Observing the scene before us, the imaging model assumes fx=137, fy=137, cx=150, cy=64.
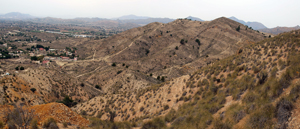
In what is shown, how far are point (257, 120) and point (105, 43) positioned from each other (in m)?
106

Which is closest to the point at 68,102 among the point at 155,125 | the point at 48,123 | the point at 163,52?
the point at 48,123

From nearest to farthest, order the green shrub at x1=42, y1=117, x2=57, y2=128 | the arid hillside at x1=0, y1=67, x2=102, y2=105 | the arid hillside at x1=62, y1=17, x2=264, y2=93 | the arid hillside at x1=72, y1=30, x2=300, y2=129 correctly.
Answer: the arid hillside at x1=72, y1=30, x2=300, y2=129
the green shrub at x1=42, y1=117, x2=57, y2=128
the arid hillside at x1=0, y1=67, x2=102, y2=105
the arid hillside at x1=62, y1=17, x2=264, y2=93

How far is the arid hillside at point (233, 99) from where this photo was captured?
20.6 ft

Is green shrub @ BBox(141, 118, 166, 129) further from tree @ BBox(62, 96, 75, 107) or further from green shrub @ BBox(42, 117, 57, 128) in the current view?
tree @ BBox(62, 96, 75, 107)

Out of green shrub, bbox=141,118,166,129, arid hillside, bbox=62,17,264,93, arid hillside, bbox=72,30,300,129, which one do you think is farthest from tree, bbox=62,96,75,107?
green shrub, bbox=141,118,166,129

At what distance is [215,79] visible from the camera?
15.5 meters

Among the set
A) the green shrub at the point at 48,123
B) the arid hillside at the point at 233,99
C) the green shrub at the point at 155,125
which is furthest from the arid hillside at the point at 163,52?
the green shrub at the point at 48,123

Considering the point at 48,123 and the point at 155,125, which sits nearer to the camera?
the point at 48,123

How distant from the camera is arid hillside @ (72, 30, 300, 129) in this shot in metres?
6.29

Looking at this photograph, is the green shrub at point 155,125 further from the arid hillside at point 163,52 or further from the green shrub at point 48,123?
the arid hillside at point 163,52

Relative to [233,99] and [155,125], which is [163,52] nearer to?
[233,99]

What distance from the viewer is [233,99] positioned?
10.3 metres

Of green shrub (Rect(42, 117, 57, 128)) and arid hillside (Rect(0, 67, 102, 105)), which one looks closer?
green shrub (Rect(42, 117, 57, 128))

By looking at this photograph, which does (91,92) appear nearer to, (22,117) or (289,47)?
(22,117)
